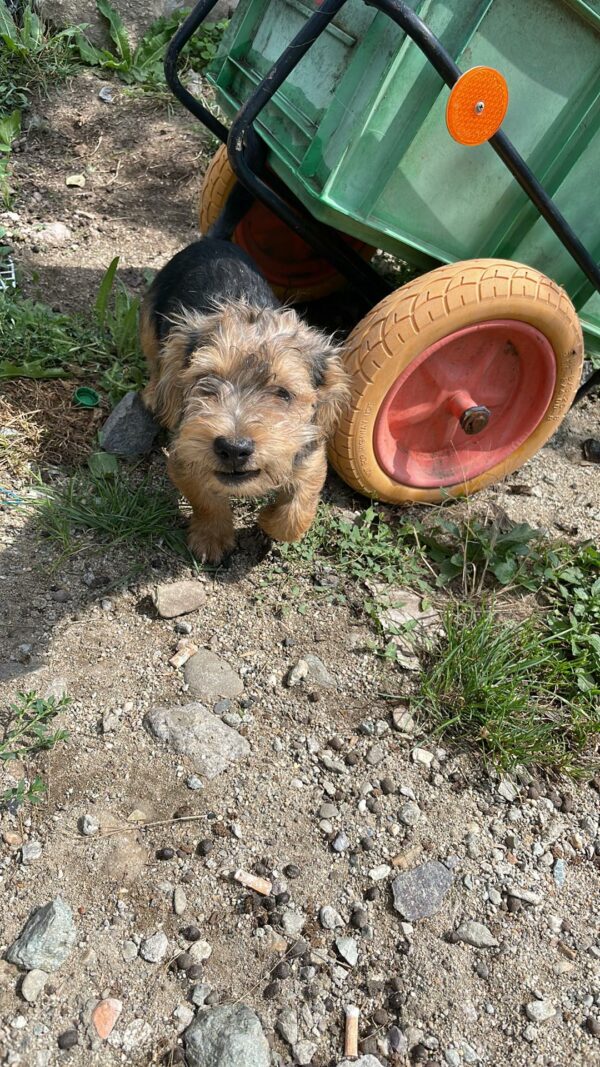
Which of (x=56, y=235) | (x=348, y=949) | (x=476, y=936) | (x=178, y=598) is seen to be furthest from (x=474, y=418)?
(x=56, y=235)

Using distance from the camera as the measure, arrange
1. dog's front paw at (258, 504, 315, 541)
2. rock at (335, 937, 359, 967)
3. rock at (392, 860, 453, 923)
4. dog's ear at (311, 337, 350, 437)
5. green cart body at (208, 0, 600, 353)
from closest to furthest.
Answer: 1. rock at (335, 937, 359, 967)
2. rock at (392, 860, 453, 923)
3. green cart body at (208, 0, 600, 353)
4. dog's ear at (311, 337, 350, 437)
5. dog's front paw at (258, 504, 315, 541)

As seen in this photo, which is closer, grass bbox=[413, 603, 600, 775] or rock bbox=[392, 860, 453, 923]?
rock bbox=[392, 860, 453, 923]

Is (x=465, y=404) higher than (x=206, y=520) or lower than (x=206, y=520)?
higher

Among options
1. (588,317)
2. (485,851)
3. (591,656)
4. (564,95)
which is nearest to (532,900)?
(485,851)

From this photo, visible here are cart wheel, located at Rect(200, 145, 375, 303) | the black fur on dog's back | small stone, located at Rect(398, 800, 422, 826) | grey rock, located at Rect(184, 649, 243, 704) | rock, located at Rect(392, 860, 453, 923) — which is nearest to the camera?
rock, located at Rect(392, 860, 453, 923)

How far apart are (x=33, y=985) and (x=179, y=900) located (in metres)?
0.47

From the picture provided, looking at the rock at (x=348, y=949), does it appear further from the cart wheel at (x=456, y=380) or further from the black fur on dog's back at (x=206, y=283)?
the black fur on dog's back at (x=206, y=283)

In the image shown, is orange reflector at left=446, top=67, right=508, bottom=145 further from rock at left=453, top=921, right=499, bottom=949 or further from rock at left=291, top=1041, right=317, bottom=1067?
rock at left=291, top=1041, right=317, bottom=1067

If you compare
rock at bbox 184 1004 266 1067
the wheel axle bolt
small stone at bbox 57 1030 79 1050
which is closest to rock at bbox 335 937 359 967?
rock at bbox 184 1004 266 1067

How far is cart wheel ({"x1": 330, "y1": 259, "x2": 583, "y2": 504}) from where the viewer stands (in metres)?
3.14

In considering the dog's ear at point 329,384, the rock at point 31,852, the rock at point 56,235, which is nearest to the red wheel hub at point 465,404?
the dog's ear at point 329,384

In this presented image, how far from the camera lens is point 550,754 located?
2895 mm

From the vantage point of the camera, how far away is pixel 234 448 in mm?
2674

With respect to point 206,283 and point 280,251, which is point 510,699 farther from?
point 280,251
